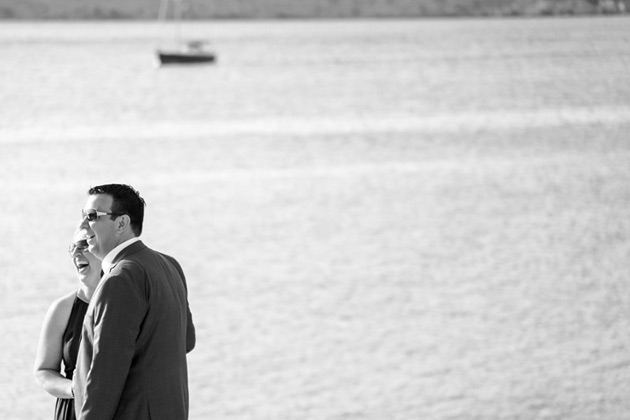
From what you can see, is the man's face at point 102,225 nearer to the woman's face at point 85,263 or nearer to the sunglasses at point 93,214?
the sunglasses at point 93,214

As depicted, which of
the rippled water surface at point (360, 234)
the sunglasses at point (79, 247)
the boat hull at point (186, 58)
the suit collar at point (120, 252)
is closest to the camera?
the suit collar at point (120, 252)

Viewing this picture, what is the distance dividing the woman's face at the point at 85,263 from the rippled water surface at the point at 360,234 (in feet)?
20.4

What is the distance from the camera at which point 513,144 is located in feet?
109

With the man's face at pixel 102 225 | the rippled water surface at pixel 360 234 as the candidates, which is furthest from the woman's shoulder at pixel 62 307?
the rippled water surface at pixel 360 234

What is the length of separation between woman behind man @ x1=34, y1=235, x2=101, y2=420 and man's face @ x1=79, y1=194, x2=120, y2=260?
0.41 ft

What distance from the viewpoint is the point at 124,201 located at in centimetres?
308

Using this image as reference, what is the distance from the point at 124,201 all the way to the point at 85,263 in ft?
0.91

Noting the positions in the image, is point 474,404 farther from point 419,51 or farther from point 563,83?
point 419,51

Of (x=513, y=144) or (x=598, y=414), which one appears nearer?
(x=598, y=414)

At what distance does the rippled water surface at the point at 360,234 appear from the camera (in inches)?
400

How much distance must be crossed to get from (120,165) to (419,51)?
188ft

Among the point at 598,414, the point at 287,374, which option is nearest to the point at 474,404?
the point at 598,414

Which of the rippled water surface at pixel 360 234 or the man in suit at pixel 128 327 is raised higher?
the man in suit at pixel 128 327

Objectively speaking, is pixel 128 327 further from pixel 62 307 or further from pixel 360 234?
pixel 360 234
